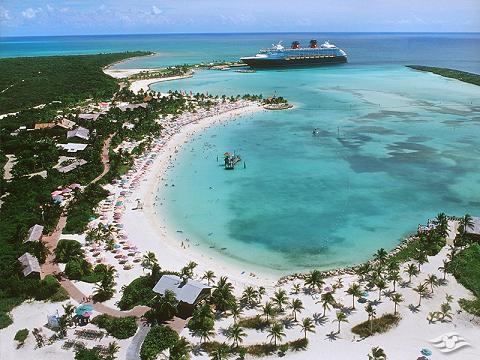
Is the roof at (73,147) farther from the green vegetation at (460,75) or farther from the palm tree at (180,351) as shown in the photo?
the green vegetation at (460,75)

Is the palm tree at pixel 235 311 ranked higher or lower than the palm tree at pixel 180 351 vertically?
lower

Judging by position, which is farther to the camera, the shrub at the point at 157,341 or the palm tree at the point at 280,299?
the palm tree at the point at 280,299

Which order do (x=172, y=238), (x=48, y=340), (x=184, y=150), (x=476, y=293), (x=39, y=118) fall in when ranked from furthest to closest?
(x=39, y=118) < (x=184, y=150) < (x=172, y=238) < (x=476, y=293) < (x=48, y=340)

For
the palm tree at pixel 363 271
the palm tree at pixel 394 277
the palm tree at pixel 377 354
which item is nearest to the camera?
the palm tree at pixel 377 354

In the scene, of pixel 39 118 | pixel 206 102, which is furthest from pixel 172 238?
pixel 206 102

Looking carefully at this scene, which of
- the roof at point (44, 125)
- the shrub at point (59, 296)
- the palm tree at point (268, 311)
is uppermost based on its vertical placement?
the roof at point (44, 125)

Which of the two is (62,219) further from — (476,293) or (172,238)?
(476,293)

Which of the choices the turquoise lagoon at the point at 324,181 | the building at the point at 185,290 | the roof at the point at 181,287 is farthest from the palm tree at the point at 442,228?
the roof at the point at 181,287

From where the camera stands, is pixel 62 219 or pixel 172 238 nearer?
pixel 172 238
